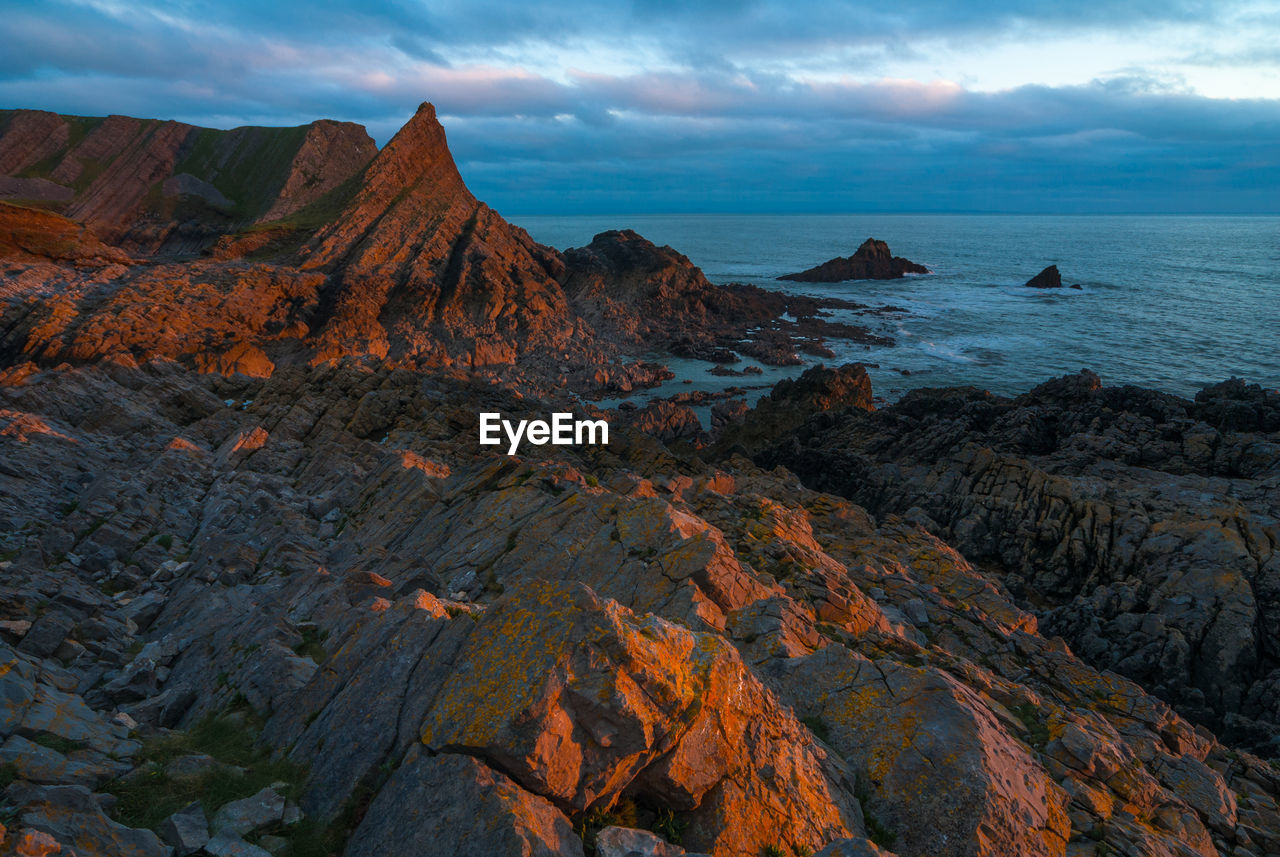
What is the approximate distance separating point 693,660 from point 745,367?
7849cm

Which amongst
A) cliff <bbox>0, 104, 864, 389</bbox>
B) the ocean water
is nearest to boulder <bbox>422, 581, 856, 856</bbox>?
cliff <bbox>0, 104, 864, 389</bbox>

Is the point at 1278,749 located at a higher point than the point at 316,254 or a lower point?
lower

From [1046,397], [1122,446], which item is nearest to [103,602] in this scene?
[1122,446]

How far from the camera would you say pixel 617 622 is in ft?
25.5

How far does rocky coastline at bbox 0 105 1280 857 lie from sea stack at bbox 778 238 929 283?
4250 inches

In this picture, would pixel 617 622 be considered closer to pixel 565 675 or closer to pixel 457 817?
pixel 565 675

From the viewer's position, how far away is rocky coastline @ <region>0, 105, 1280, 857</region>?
23.8 ft

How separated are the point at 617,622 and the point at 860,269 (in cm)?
16340

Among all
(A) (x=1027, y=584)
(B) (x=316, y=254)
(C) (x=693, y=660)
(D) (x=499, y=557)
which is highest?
(B) (x=316, y=254)

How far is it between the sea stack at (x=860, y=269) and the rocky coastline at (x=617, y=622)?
108m

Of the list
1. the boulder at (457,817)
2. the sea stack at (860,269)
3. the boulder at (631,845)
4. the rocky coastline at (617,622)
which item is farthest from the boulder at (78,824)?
the sea stack at (860,269)

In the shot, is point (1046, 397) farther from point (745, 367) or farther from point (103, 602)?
point (103, 602)

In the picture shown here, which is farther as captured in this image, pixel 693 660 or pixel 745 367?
pixel 745 367

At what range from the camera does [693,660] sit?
807 cm
